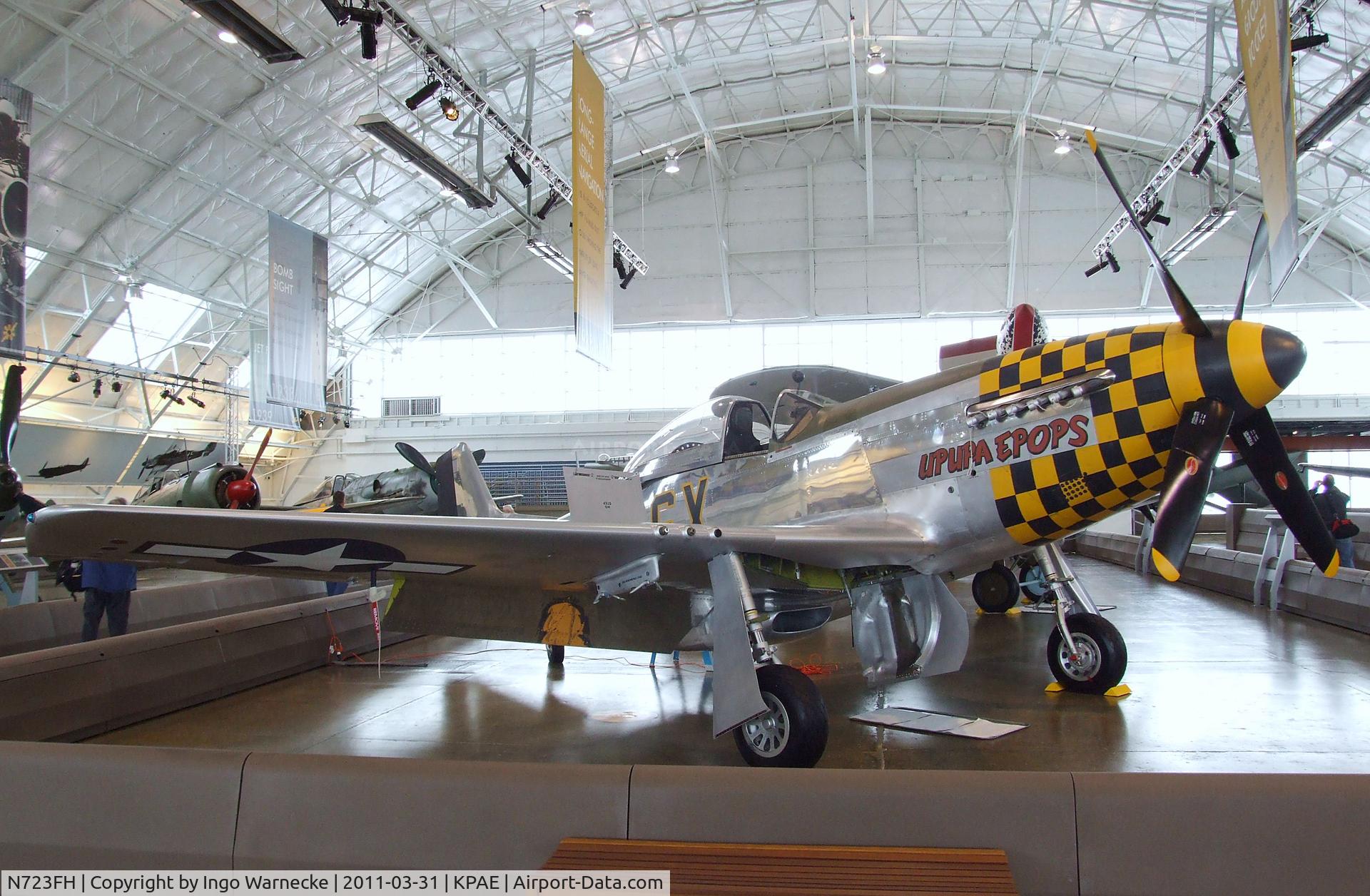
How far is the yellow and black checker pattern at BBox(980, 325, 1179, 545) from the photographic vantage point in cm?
371

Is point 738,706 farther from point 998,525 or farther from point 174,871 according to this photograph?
point 174,871

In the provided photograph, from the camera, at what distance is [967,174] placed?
25.0m

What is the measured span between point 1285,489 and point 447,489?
665cm

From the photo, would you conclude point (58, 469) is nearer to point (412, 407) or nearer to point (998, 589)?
point (412, 407)

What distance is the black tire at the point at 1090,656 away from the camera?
475 centimetres

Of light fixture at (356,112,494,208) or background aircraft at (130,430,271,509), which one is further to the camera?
light fixture at (356,112,494,208)

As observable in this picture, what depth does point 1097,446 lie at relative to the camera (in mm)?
3795

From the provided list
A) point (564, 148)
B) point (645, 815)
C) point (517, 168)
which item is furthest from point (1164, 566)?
point (564, 148)

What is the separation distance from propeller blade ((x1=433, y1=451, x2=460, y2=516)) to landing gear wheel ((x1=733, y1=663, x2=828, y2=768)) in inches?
189

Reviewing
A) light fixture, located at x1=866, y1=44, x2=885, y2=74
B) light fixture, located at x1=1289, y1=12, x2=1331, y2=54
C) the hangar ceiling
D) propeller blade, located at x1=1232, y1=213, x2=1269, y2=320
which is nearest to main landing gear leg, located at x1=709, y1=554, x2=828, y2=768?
propeller blade, located at x1=1232, y1=213, x2=1269, y2=320

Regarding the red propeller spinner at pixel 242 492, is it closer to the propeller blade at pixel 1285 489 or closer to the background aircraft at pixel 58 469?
the propeller blade at pixel 1285 489

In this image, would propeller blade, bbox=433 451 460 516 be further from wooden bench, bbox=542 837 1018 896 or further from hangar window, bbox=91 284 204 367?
hangar window, bbox=91 284 204 367

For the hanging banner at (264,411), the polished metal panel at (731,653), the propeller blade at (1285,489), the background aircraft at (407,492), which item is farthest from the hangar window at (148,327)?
the propeller blade at (1285,489)

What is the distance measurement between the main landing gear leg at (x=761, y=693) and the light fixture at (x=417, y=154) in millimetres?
11948
